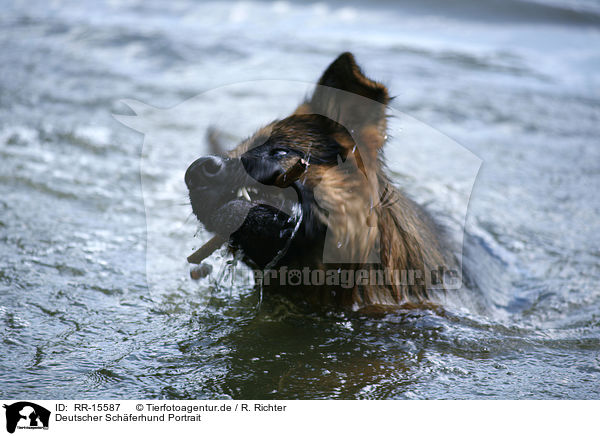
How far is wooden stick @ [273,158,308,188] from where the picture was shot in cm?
286

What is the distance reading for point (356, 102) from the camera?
10.2 ft

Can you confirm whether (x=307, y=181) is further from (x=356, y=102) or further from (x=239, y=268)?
(x=239, y=268)

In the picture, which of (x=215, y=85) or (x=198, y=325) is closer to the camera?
(x=198, y=325)

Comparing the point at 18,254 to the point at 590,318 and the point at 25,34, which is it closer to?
the point at 590,318

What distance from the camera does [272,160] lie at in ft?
9.62

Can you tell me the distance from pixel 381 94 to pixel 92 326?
1.76 m

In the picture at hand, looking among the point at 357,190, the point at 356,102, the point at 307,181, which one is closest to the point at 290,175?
the point at 307,181

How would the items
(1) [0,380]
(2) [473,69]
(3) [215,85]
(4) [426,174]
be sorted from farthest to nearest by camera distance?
1. (2) [473,69]
2. (3) [215,85]
3. (4) [426,174]
4. (1) [0,380]

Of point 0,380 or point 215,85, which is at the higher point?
point 215,85

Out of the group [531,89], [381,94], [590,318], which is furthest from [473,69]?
[381,94]

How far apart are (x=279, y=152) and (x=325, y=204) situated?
0.32m
